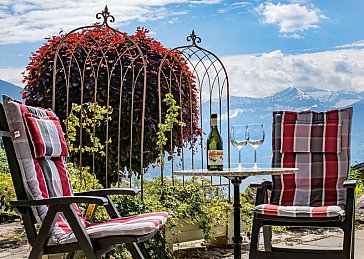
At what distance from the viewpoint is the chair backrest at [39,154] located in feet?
9.05

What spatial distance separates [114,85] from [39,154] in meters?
2.01

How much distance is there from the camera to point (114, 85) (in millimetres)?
4879

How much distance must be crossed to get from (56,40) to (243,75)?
119 inches

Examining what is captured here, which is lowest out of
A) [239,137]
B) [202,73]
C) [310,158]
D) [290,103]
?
[310,158]

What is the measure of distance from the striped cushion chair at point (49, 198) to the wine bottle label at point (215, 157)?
0.49 metres

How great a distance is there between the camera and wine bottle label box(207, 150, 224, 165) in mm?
3344

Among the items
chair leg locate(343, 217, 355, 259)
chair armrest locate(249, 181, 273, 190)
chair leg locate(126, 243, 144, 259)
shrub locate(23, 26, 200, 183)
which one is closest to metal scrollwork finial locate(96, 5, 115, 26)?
shrub locate(23, 26, 200, 183)

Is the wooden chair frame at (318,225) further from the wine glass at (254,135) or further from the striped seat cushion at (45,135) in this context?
the striped seat cushion at (45,135)

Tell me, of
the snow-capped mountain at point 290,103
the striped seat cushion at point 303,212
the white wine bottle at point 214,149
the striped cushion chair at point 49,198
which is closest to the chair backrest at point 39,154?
the striped cushion chair at point 49,198

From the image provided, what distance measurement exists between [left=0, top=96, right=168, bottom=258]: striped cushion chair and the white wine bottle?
489 mm

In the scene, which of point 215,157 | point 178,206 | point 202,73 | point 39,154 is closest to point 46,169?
point 39,154

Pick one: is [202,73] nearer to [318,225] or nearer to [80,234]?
[318,225]

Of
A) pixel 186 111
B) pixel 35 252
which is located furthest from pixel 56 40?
pixel 35 252

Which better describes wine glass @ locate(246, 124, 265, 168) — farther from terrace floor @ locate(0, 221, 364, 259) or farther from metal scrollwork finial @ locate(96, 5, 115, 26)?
metal scrollwork finial @ locate(96, 5, 115, 26)
